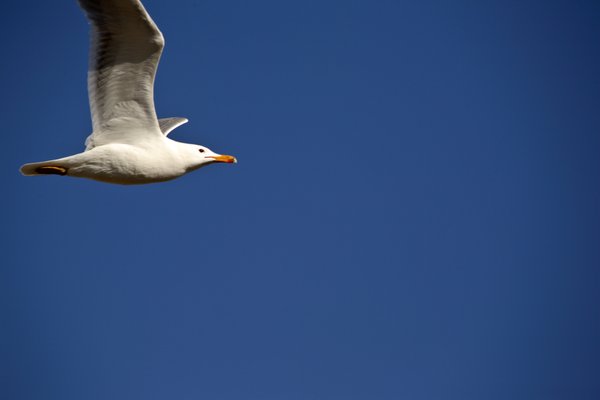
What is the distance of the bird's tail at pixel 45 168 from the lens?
9945 mm

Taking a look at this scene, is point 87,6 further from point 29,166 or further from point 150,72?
point 29,166

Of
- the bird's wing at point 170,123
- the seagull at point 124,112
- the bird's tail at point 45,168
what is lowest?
the bird's tail at point 45,168

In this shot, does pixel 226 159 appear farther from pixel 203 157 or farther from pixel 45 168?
pixel 45 168

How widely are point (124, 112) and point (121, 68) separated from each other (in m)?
0.55

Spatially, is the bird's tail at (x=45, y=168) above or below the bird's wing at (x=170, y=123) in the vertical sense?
below

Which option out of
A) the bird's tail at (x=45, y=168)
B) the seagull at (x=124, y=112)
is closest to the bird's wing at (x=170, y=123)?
the seagull at (x=124, y=112)

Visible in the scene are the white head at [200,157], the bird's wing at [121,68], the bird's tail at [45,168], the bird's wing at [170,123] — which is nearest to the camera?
the bird's wing at [121,68]

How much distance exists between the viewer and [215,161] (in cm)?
1093

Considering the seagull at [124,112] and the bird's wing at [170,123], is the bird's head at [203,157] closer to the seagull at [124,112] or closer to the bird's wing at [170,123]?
the seagull at [124,112]

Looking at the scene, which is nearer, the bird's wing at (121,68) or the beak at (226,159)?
the bird's wing at (121,68)

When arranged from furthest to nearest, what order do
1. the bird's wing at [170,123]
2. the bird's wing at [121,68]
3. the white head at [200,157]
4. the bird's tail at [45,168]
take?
the bird's wing at [170,123] < the white head at [200,157] < the bird's tail at [45,168] < the bird's wing at [121,68]

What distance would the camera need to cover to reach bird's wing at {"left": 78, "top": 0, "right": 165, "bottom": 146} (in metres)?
9.66

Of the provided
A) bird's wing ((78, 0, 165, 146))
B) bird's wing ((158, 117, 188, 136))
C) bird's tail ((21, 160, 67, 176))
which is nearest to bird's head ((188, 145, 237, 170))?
bird's wing ((78, 0, 165, 146))

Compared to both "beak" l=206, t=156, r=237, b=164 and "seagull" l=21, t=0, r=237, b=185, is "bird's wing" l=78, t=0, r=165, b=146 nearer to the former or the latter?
"seagull" l=21, t=0, r=237, b=185
